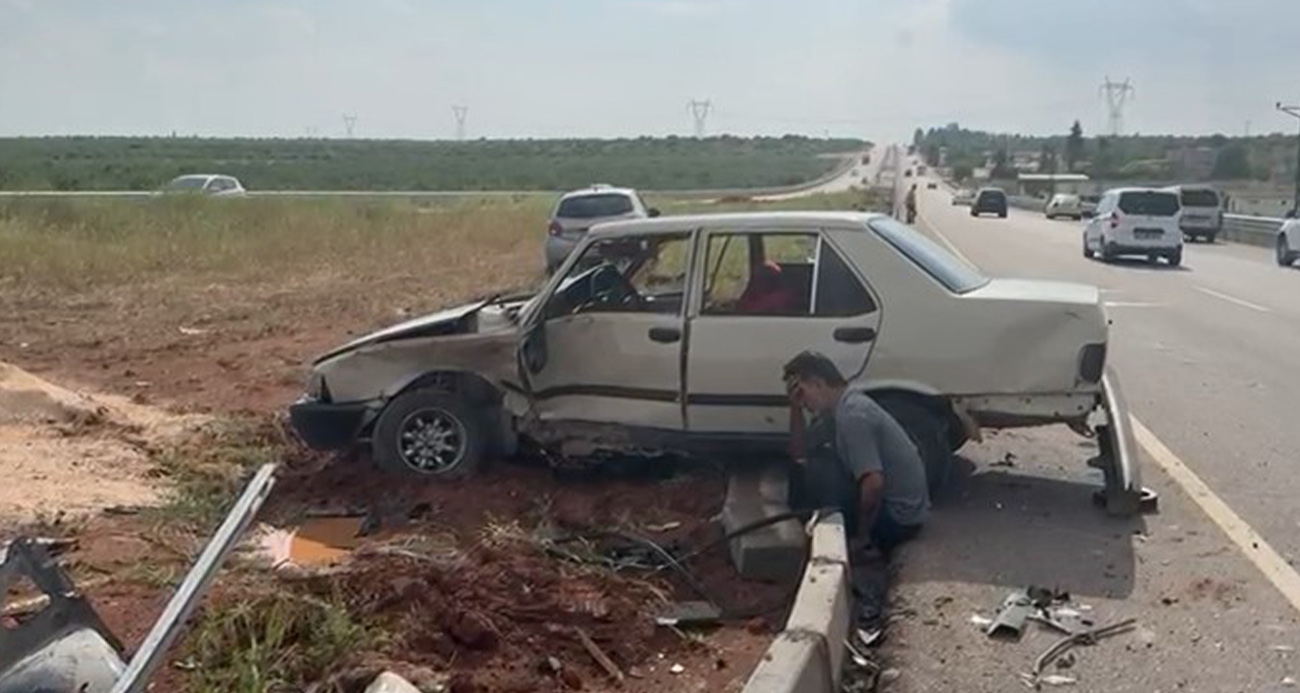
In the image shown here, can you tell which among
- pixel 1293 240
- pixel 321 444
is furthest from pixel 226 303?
pixel 1293 240

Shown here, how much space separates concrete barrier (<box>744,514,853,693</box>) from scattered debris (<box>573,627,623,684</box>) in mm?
676

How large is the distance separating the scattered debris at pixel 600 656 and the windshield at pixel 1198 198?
4497 cm

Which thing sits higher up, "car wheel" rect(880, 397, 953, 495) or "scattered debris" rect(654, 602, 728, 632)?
"car wheel" rect(880, 397, 953, 495)

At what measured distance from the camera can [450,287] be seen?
25109 millimetres

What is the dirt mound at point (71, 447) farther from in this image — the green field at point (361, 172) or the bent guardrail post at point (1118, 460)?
the green field at point (361, 172)

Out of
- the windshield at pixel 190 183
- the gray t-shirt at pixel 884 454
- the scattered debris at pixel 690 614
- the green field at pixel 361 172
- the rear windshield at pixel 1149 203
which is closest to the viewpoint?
the scattered debris at pixel 690 614

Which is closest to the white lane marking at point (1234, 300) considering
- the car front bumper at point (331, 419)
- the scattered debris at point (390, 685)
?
the car front bumper at point (331, 419)

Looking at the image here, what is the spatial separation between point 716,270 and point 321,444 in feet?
8.97

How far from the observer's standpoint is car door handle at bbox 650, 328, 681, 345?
8.62 m

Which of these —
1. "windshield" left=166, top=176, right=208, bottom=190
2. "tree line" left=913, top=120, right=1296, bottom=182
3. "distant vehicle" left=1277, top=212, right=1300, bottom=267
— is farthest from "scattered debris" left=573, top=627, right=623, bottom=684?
"tree line" left=913, top=120, right=1296, bottom=182

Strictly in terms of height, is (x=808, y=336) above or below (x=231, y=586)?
above

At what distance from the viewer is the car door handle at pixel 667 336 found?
28.3 feet

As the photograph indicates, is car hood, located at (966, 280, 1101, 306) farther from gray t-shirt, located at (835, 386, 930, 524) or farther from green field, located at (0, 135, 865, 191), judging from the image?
green field, located at (0, 135, 865, 191)

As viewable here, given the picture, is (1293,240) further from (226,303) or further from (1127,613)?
(1127,613)
